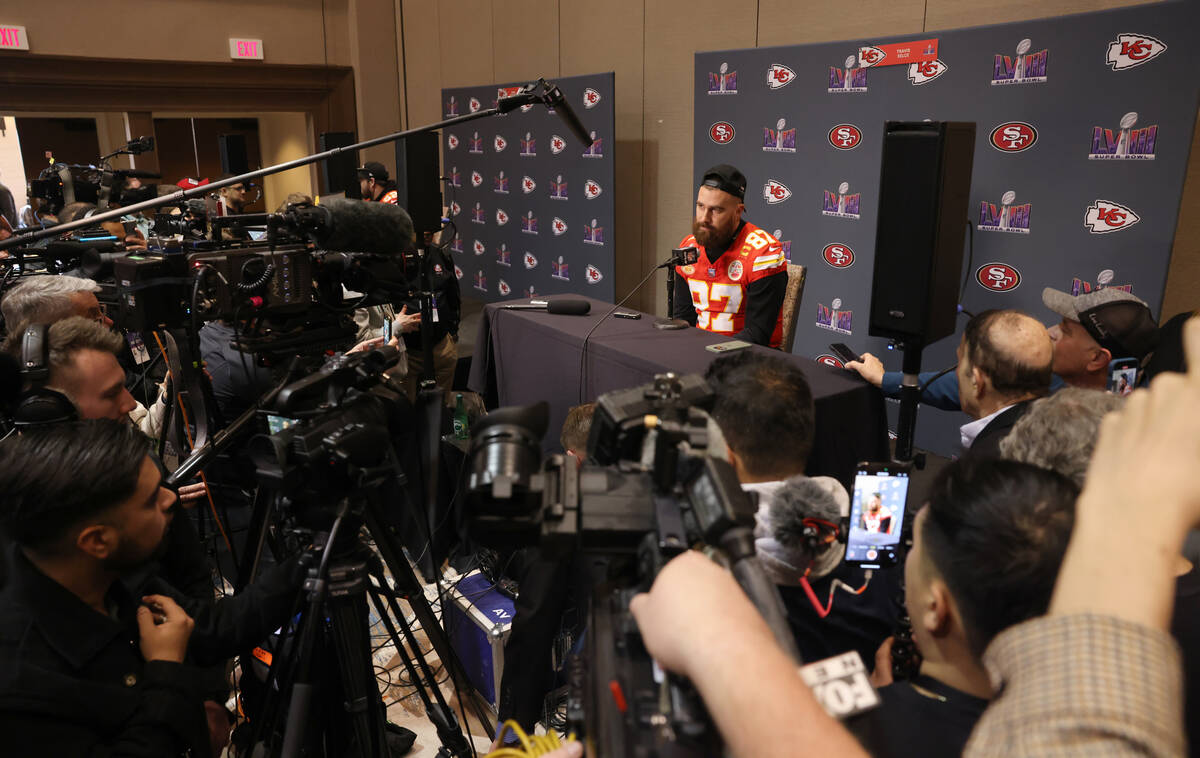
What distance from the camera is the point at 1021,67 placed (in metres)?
3.30

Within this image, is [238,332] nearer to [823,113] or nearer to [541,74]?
[823,113]

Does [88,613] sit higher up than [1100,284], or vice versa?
[1100,284]

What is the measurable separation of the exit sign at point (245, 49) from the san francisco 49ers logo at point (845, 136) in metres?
5.80

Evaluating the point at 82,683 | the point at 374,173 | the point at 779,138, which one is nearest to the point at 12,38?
the point at 374,173

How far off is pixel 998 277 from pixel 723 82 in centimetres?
212

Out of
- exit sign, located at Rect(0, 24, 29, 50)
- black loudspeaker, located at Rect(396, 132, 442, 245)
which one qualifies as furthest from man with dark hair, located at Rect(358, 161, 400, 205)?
exit sign, located at Rect(0, 24, 29, 50)

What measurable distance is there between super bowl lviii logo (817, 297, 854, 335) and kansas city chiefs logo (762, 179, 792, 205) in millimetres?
→ 677

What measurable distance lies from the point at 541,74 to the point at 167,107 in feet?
11.9

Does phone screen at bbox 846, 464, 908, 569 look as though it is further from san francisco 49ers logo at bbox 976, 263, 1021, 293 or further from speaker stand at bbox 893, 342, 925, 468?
san francisco 49ers logo at bbox 976, 263, 1021, 293

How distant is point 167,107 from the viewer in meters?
7.01

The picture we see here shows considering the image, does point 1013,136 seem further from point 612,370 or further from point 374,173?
point 374,173

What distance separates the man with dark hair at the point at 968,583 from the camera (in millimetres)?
814

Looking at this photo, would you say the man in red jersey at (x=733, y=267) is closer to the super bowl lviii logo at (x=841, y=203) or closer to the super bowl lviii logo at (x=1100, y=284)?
the super bowl lviii logo at (x=841, y=203)

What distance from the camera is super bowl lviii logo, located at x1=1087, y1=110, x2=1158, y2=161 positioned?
2.97 meters
